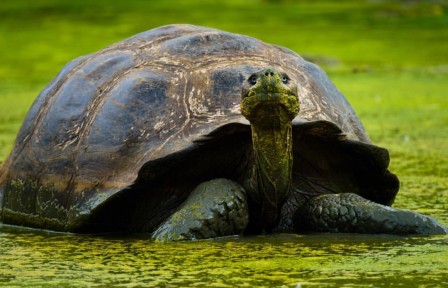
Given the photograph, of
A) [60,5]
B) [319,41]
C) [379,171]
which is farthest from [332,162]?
[60,5]

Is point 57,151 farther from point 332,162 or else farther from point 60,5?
point 60,5

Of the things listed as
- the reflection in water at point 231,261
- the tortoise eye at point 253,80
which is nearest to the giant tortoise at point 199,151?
the tortoise eye at point 253,80

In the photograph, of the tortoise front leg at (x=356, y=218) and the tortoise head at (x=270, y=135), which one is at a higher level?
the tortoise head at (x=270, y=135)

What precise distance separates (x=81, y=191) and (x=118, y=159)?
0.68 ft

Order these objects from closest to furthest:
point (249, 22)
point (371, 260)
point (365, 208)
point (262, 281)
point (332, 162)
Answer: point (262, 281), point (371, 260), point (365, 208), point (332, 162), point (249, 22)

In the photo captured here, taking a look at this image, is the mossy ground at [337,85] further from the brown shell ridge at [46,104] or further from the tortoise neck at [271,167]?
the brown shell ridge at [46,104]

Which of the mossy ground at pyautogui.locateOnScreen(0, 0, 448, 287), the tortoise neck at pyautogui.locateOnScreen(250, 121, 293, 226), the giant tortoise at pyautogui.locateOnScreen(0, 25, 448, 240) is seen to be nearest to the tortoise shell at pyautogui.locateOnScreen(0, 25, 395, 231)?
the giant tortoise at pyautogui.locateOnScreen(0, 25, 448, 240)

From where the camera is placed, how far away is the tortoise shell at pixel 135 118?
446cm

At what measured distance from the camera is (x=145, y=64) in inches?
192

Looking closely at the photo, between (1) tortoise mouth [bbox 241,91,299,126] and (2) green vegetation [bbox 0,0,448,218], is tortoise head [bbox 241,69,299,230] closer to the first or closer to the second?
(1) tortoise mouth [bbox 241,91,299,126]

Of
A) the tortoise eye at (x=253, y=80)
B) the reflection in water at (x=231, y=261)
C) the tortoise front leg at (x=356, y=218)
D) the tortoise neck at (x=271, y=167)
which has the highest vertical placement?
the tortoise eye at (x=253, y=80)

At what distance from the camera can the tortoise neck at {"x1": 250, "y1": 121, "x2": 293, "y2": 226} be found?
4195mm

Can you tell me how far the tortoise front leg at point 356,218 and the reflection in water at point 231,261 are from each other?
0.05 m

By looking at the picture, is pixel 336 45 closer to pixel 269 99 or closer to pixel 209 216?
pixel 209 216
